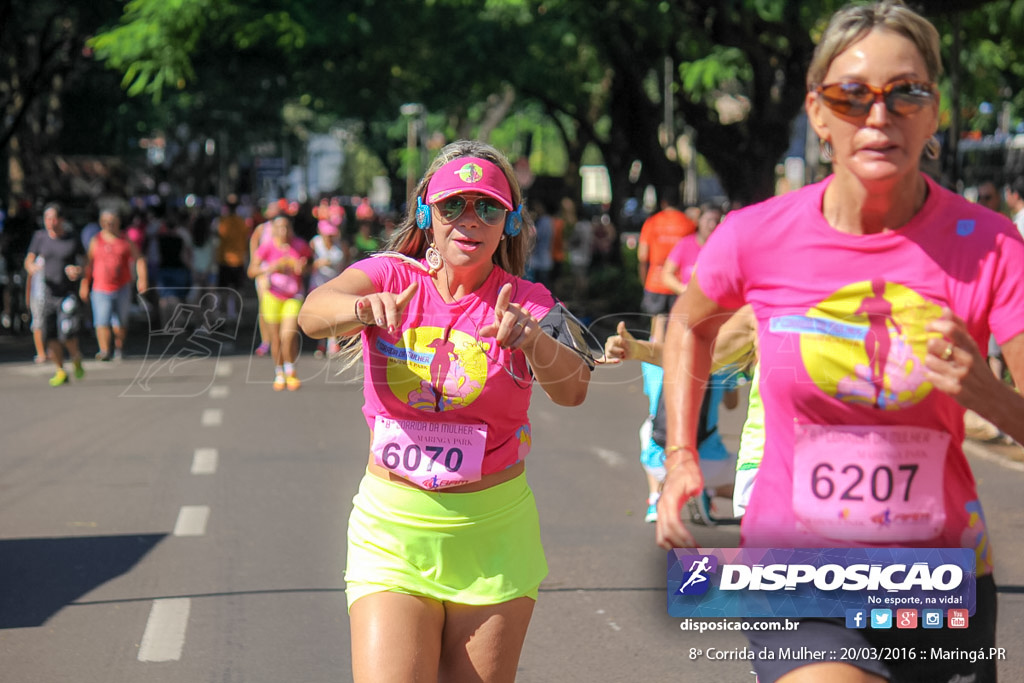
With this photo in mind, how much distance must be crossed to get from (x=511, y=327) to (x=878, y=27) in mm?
1023

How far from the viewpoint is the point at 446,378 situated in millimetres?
3568

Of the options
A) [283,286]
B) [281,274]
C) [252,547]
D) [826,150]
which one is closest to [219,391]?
[283,286]

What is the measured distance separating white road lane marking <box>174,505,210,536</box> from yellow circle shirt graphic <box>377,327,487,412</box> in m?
4.95

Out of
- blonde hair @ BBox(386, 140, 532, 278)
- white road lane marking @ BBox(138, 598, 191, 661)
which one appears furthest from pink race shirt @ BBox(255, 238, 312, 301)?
blonde hair @ BBox(386, 140, 532, 278)

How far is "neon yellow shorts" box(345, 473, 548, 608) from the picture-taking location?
3531 mm

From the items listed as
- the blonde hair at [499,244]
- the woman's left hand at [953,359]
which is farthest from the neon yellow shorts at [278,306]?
the woman's left hand at [953,359]

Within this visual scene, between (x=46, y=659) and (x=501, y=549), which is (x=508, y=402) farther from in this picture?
(x=46, y=659)

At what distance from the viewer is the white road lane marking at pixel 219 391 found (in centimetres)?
1516

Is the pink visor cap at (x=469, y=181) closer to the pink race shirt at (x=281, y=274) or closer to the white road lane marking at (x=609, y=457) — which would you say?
the white road lane marking at (x=609, y=457)

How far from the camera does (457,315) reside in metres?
3.64

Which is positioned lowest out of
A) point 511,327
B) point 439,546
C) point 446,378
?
point 439,546

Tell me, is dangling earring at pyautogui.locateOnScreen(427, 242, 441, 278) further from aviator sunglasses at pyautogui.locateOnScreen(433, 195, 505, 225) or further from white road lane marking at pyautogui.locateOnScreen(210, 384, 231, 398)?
white road lane marking at pyautogui.locateOnScreen(210, 384, 231, 398)

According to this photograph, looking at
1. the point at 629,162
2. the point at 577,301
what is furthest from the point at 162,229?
the point at 629,162

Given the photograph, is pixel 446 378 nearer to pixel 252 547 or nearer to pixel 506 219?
pixel 506 219
